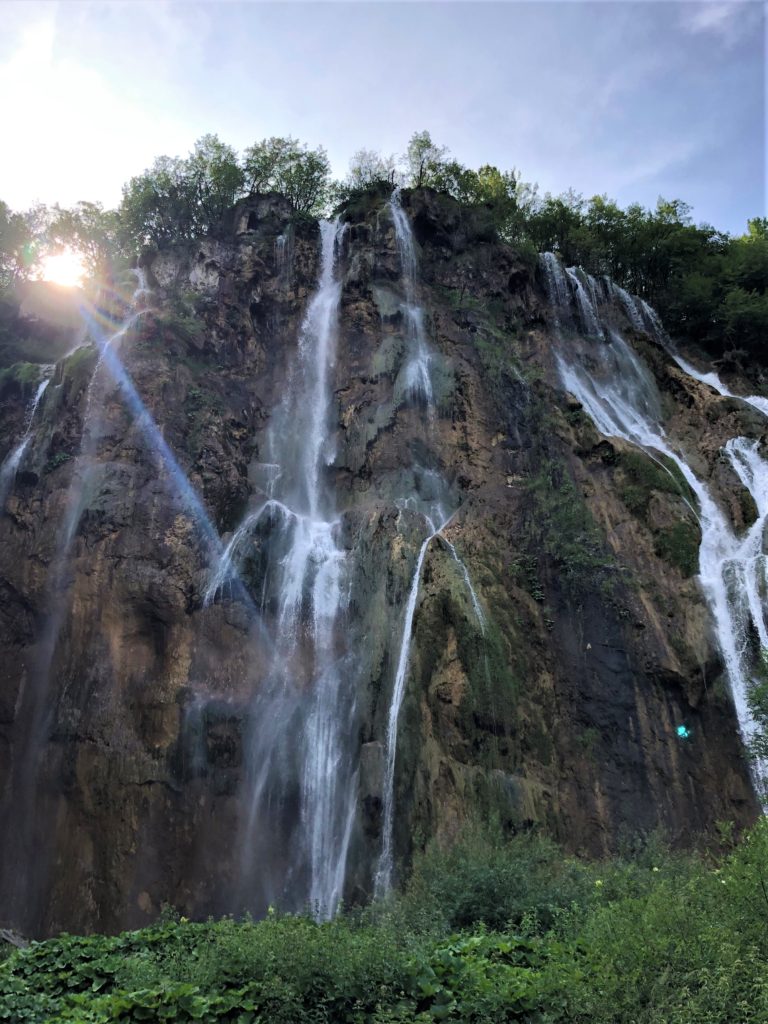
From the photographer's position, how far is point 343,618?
2147 centimetres

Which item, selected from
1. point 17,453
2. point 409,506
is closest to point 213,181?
point 17,453

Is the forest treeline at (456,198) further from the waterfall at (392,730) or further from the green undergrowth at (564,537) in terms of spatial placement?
the waterfall at (392,730)

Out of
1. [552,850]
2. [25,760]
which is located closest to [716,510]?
[552,850]

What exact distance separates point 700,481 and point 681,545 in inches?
156

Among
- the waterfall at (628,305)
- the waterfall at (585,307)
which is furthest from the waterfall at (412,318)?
the waterfall at (628,305)

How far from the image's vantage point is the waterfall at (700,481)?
64.2 ft

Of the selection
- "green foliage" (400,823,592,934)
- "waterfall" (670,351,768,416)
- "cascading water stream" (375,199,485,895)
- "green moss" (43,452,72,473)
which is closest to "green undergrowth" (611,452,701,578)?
"waterfall" (670,351,768,416)

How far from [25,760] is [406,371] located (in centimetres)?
1774

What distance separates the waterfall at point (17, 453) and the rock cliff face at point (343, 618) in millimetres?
399

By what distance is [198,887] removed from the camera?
724 inches

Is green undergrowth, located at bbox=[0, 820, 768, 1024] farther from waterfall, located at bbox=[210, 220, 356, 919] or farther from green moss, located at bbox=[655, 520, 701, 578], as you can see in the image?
green moss, located at bbox=[655, 520, 701, 578]

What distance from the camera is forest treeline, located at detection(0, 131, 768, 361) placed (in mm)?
36625

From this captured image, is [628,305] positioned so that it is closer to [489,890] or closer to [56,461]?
[56,461]

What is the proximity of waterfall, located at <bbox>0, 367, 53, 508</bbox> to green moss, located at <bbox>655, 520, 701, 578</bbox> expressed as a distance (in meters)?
21.5
